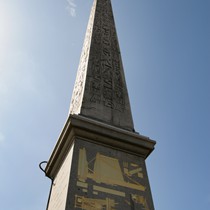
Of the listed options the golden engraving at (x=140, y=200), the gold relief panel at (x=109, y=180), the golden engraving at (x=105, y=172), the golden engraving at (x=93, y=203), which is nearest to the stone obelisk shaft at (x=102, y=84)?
the gold relief panel at (x=109, y=180)

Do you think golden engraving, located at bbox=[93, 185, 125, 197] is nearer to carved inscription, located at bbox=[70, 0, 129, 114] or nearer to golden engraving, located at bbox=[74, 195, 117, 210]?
golden engraving, located at bbox=[74, 195, 117, 210]

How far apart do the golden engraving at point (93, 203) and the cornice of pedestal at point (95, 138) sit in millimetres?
978

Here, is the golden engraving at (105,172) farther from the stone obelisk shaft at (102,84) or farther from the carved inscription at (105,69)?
the carved inscription at (105,69)

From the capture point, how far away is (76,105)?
5883 mm

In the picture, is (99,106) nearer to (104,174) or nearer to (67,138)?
(67,138)

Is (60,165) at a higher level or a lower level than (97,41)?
lower

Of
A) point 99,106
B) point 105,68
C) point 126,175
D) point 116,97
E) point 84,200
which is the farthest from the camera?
point 105,68

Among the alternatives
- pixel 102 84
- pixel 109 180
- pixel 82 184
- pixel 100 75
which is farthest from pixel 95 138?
pixel 100 75

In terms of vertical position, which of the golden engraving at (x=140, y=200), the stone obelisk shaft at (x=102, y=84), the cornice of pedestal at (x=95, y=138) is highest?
the stone obelisk shaft at (x=102, y=84)

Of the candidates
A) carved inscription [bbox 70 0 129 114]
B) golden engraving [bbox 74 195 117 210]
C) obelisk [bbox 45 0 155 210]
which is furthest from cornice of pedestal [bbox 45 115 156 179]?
golden engraving [bbox 74 195 117 210]

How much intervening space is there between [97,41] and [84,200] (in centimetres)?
436

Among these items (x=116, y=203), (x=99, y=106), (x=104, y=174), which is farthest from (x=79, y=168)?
(x=99, y=106)

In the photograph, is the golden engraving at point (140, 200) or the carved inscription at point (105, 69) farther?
the carved inscription at point (105, 69)

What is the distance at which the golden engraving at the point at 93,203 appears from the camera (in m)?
3.88
